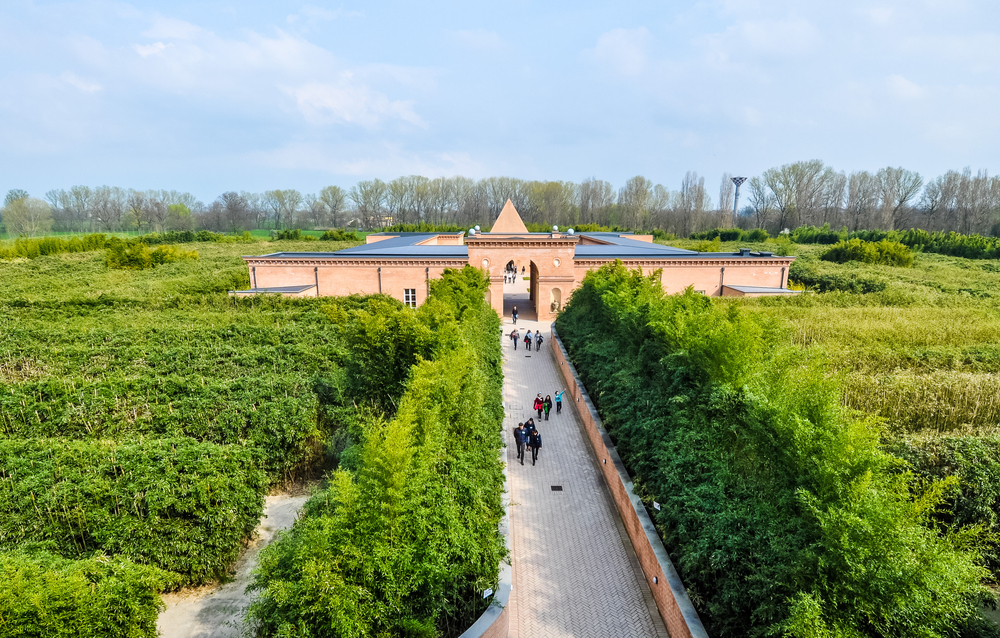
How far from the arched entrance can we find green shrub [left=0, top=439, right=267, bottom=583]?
66.6ft

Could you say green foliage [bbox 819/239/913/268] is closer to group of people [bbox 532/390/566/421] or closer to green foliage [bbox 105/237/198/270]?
group of people [bbox 532/390/566/421]

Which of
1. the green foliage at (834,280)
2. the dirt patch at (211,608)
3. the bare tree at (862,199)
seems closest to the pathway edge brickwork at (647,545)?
the dirt patch at (211,608)

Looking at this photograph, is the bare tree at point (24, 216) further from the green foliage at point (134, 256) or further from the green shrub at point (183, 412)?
the green shrub at point (183, 412)

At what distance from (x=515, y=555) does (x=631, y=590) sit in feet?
6.90

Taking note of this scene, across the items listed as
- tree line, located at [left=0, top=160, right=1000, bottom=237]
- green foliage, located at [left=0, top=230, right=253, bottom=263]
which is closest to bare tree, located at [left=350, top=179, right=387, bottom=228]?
tree line, located at [left=0, top=160, right=1000, bottom=237]

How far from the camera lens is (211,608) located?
25.6 ft

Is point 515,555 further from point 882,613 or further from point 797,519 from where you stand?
point 882,613

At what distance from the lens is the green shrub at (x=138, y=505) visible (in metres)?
7.84

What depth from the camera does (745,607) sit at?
246 inches

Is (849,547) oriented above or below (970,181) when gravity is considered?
below

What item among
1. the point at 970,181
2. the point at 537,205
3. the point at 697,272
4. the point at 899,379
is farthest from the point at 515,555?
the point at 970,181

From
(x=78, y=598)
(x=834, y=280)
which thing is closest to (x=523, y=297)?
(x=834, y=280)

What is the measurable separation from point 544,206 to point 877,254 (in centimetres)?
5049

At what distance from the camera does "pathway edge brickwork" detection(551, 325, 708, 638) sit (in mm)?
6855
